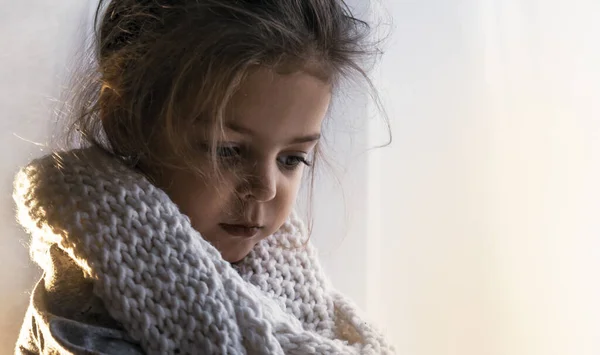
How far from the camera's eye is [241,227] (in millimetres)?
766

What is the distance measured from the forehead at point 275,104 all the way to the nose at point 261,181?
1.1 inches

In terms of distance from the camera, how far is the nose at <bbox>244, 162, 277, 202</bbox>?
2.36 feet

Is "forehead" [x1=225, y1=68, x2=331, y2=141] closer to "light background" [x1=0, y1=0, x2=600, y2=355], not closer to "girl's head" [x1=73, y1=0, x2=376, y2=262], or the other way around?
"girl's head" [x1=73, y1=0, x2=376, y2=262]

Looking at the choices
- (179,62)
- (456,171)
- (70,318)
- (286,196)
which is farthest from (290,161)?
(456,171)

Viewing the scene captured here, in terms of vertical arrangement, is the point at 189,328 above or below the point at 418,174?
below

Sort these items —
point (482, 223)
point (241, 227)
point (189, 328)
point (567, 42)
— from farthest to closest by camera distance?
point (482, 223)
point (567, 42)
point (241, 227)
point (189, 328)

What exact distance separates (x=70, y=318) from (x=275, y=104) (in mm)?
255

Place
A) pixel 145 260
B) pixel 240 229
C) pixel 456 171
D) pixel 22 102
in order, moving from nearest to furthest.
Result: pixel 145 260, pixel 240 229, pixel 22 102, pixel 456 171

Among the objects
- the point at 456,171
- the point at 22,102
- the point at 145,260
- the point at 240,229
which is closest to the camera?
the point at 145,260

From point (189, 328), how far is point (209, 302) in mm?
27

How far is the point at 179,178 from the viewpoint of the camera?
73cm

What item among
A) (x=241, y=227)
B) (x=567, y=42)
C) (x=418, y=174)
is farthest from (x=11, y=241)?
(x=567, y=42)

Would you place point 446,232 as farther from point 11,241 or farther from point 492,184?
point 11,241

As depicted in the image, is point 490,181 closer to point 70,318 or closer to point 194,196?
point 194,196
